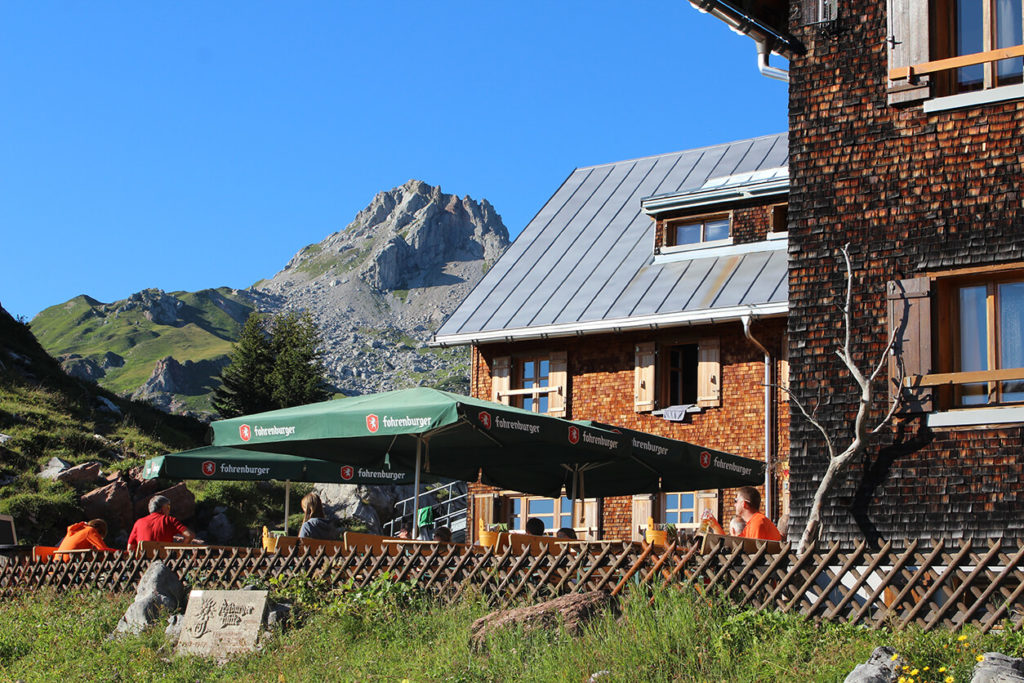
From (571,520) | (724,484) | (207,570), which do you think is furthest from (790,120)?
(571,520)

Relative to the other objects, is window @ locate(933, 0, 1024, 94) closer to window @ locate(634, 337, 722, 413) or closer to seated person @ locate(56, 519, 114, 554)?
window @ locate(634, 337, 722, 413)

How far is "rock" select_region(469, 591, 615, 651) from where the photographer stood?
31.0ft

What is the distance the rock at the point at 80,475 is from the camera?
27.9m

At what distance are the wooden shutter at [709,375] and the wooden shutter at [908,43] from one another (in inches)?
404

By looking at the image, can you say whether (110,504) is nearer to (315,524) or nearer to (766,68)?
(315,524)

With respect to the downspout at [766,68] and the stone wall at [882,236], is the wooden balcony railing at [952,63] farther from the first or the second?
the downspout at [766,68]

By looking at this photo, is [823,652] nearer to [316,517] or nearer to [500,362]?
[316,517]

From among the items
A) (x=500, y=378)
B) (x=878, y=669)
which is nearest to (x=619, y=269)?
(x=500, y=378)

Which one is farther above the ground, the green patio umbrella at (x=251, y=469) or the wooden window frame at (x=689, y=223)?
the wooden window frame at (x=689, y=223)

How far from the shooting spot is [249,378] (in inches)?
2282

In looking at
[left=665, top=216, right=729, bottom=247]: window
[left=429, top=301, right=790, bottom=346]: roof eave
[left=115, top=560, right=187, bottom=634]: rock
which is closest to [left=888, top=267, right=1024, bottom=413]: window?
[left=115, top=560, right=187, bottom=634]: rock

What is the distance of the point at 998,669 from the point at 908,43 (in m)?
7.07

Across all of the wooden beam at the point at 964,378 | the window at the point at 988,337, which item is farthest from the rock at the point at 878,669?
the window at the point at 988,337

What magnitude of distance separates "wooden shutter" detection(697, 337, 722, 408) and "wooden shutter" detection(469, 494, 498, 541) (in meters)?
4.42
